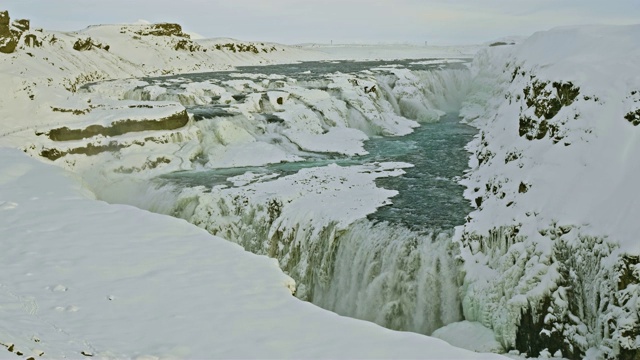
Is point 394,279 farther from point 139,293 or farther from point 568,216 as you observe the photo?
point 139,293

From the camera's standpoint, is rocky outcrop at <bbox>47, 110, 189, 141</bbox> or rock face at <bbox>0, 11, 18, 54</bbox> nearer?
rocky outcrop at <bbox>47, 110, 189, 141</bbox>

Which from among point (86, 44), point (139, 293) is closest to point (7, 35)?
point (86, 44)

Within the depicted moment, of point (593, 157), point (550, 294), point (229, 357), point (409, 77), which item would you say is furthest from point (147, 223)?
point (409, 77)

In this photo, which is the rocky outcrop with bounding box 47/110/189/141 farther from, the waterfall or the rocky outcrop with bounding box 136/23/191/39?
the rocky outcrop with bounding box 136/23/191/39

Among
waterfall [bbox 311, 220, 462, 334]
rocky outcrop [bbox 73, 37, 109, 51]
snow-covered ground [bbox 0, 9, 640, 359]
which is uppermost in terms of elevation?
rocky outcrop [bbox 73, 37, 109, 51]

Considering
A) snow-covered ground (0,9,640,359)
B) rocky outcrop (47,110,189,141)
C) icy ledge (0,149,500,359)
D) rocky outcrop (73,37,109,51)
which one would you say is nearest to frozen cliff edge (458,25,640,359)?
snow-covered ground (0,9,640,359)
